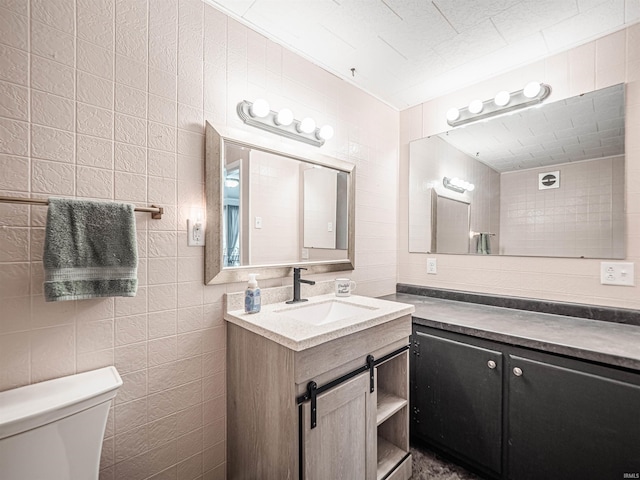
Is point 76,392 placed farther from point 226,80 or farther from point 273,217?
point 226,80

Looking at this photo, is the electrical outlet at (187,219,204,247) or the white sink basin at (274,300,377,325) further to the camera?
the white sink basin at (274,300,377,325)

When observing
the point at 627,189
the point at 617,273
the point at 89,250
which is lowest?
the point at 617,273

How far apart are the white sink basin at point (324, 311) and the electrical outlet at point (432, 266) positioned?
0.92 m

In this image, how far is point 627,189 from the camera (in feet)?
5.14

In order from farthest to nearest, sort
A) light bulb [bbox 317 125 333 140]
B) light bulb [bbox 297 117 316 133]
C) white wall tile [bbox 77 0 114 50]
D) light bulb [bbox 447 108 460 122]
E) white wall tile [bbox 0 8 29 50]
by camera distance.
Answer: light bulb [bbox 447 108 460 122], light bulb [bbox 317 125 333 140], light bulb [bbox 297 117 316 133], white wall tile [bbox 77 0 114 50], white wall tile [bbox 0 8 29 50]

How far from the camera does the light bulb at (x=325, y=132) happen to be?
5.83 ft

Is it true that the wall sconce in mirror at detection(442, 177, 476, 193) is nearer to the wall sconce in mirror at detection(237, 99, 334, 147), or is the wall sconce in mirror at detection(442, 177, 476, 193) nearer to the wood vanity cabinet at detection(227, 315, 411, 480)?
the wall sconce in mirror at detection(237, 99, 334, 147)

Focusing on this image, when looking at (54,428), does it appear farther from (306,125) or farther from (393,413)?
(306,125)

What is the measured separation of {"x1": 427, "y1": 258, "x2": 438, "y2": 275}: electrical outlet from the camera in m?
2.28

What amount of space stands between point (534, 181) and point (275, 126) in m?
1.58

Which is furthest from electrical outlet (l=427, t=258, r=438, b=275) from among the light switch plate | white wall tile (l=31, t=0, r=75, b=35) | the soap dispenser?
white wall tile (l=31, t=0, r=75, b=35)

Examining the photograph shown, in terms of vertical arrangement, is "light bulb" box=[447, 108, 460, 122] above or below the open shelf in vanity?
above

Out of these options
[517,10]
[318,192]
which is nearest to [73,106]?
[318,192]

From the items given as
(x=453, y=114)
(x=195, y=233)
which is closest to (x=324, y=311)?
(x=195, y=233)
